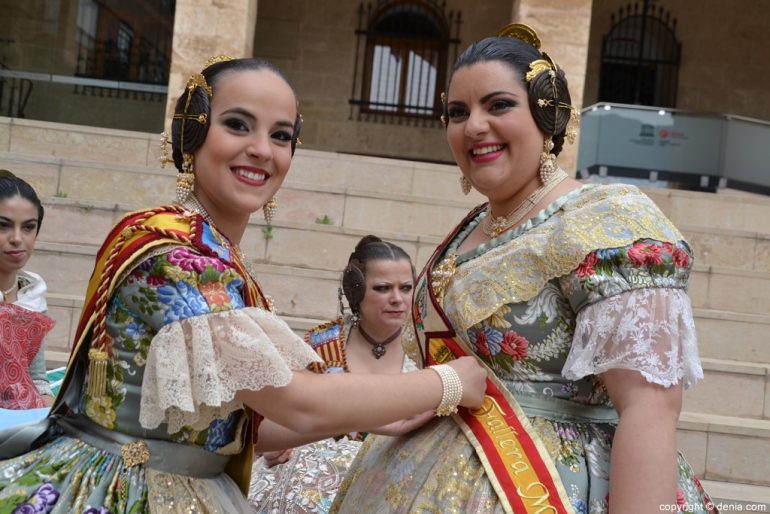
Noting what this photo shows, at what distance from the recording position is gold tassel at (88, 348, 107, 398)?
219 centimetres

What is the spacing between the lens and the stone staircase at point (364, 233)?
6199 millimetres

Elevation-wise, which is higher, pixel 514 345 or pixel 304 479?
pixel 514 345

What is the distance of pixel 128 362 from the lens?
7.16 feet

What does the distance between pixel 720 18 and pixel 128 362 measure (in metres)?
14.5

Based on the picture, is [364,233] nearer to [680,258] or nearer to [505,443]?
[505,443]

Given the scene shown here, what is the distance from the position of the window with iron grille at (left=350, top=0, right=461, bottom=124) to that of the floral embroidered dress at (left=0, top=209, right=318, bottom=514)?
12.8 meters

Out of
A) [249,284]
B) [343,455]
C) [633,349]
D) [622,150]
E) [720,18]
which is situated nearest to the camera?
[633,349]

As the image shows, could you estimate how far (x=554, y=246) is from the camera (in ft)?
7.43

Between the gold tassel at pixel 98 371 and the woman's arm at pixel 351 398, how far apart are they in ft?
1.01

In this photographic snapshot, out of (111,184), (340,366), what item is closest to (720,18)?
(111,184)

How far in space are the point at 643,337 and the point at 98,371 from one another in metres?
1.17

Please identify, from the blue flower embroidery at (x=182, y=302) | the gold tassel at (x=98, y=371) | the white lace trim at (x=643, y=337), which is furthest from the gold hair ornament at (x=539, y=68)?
the gold tassel at (x=98, y=371)

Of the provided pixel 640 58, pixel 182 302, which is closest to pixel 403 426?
pixel 182 302

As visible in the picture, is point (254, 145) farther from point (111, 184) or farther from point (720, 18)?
point (720, 18)
